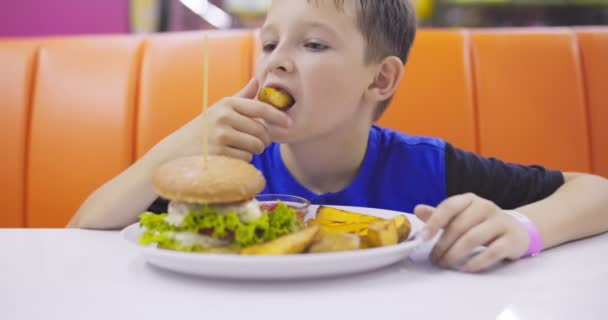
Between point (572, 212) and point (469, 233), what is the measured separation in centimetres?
37

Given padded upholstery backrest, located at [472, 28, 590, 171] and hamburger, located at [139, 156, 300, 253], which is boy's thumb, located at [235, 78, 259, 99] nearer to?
hamburger, located at [139, 156, 300, 253]

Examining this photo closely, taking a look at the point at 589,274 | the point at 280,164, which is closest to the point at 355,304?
the point at 589,274

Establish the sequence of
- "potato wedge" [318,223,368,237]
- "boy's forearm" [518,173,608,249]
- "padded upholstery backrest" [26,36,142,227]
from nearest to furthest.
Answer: "potato wedge" [318,223,368,237]
"boy's forearm" [518,173,608,249]
"padded upholstery backrest" [26,36,142,227]

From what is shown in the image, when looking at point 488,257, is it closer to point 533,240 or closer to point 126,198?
point 533,240

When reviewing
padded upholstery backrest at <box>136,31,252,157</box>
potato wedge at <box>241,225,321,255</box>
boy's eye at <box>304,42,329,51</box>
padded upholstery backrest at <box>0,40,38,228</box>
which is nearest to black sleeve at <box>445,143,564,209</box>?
boy's eye at <box>304,42,329,51</box>

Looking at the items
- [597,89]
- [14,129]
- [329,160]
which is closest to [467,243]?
[329,160]

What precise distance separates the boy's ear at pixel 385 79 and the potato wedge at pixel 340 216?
0.58m

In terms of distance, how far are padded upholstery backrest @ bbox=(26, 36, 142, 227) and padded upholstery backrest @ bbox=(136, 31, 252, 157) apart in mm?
61

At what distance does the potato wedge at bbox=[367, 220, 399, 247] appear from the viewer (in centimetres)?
76

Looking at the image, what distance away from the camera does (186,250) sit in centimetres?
77

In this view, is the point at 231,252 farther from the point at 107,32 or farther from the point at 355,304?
the point at 107,32

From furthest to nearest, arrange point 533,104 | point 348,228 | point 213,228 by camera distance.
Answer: point 533,104
point 348,228
point 213,228

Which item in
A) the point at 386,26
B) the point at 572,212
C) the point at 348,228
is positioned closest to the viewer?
the point at 348,228

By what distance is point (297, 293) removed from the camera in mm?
693
